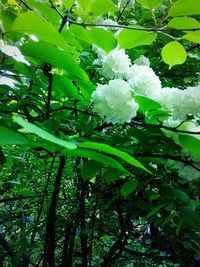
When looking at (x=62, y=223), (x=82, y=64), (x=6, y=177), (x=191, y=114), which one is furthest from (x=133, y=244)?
(x=191, y=114)

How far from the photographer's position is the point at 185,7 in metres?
0.71

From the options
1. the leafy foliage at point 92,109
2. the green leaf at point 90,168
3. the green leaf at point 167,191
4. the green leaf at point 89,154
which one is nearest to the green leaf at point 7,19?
the leafy foliage at point 92,109

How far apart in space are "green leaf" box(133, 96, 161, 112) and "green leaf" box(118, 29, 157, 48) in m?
0.14

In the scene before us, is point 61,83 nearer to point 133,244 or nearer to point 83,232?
point 83,232

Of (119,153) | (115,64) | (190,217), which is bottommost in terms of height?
(119,153)

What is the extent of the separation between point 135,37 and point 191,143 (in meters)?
0.30

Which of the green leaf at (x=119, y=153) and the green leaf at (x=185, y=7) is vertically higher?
the green leaf at (x=185, y=7)

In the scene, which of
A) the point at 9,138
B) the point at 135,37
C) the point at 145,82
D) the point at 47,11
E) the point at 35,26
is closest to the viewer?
the point at 9,138

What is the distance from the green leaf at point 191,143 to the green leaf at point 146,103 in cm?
10

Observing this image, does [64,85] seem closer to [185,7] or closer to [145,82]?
[145,82]

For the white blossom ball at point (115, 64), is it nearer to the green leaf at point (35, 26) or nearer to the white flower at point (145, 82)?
the white flower at point (145, 82)

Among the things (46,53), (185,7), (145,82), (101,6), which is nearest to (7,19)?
(46,53)

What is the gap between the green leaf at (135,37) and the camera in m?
0.83

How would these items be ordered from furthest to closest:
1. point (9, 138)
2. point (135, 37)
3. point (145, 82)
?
point (145, 82) → point (135, 37) → point (9, 138)
